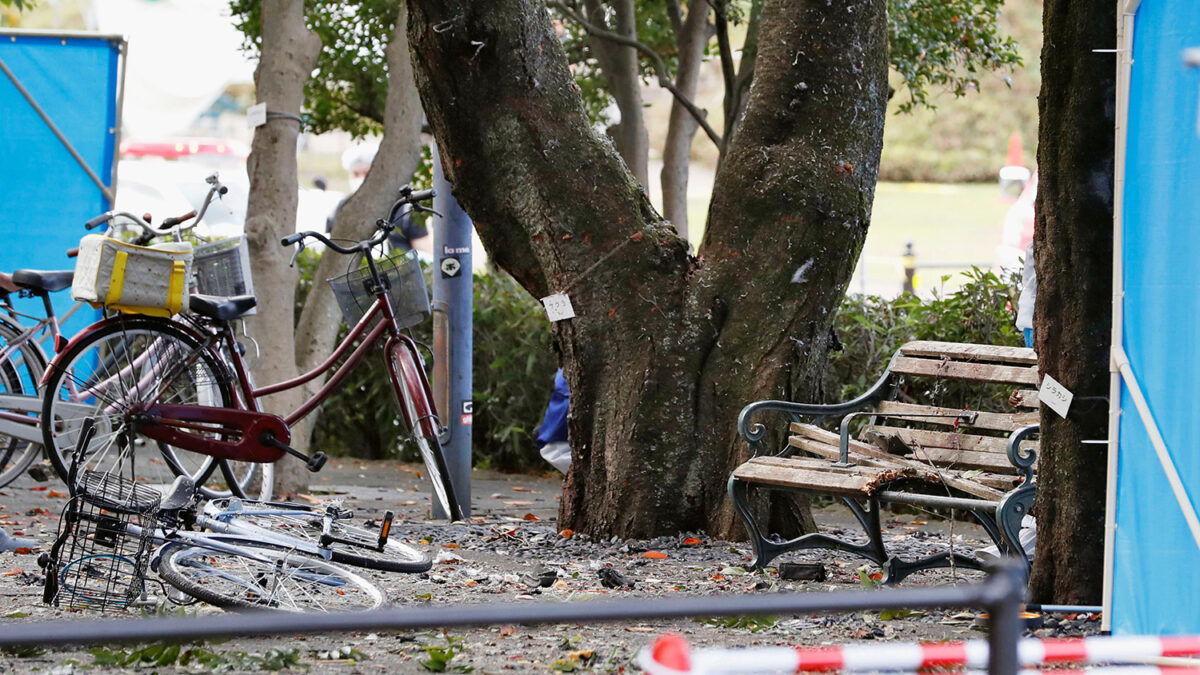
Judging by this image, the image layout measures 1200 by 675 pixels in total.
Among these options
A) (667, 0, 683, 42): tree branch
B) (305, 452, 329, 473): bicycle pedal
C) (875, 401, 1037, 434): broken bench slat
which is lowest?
(305, 452, 329, 473): bicycle pedal

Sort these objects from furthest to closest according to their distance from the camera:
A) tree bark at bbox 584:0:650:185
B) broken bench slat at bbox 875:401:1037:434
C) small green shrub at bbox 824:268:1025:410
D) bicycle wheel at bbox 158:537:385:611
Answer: tree bark at bbox 584:0:650:185, small green shrub at bbox 824:268:1025:410, broken bench slat at bbox 875:401:1037:434, bicycle wheel at bbox 158:537:385:611

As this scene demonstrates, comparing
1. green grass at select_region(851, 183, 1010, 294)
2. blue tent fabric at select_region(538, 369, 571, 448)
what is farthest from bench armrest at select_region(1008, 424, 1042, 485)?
green grass at select_region(851, 183, 1010, 294)

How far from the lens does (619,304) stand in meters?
6.22

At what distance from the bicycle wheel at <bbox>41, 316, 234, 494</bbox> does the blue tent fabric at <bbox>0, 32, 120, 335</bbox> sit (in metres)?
2.62

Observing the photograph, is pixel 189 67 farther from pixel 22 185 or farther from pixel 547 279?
pixel 547 279

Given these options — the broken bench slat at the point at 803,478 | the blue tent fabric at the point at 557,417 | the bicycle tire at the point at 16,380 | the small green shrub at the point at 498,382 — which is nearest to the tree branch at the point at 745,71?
the small green shrub at the point at 498,382

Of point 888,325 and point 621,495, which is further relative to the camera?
point 888,325

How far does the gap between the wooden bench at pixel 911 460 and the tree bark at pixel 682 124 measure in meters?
3.84

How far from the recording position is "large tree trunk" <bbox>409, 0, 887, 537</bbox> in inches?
241

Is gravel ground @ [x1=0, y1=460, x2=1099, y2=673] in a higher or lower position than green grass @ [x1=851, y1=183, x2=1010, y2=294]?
lower

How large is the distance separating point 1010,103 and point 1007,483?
31.4 m

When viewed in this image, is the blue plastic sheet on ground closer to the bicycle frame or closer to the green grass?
the bicycle frame

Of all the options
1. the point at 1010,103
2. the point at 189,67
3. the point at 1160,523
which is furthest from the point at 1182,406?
the point at 1010,103

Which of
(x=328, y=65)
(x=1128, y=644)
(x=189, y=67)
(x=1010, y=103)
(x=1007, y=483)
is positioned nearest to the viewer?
(x=1128, y=644)
